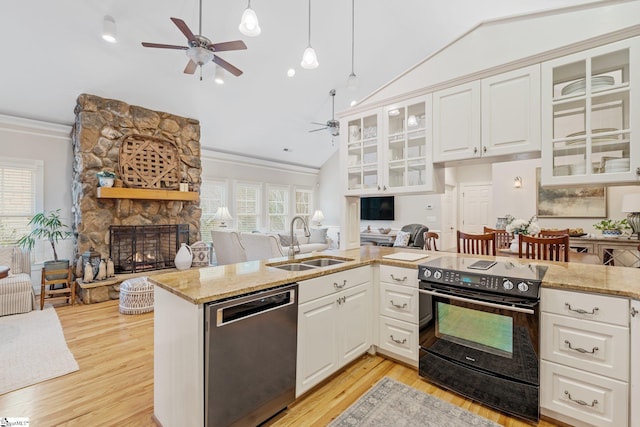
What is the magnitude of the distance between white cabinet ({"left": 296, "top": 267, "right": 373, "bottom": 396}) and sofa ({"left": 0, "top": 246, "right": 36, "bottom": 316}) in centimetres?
390

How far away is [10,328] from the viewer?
3.27 metres

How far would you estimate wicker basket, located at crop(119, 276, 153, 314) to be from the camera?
3807mm

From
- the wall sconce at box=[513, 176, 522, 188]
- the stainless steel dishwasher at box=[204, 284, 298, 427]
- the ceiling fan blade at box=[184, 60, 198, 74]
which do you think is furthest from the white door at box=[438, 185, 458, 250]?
the stainless steel dishwasher at box=[204, 284, 298, 427]

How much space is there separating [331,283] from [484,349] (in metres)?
1.10

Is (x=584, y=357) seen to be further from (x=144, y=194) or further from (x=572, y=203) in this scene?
(x=572, y=203)

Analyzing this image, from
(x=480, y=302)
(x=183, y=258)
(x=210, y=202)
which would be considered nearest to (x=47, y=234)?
(x=183, y=258)

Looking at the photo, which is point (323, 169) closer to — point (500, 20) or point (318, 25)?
point (318, 25)

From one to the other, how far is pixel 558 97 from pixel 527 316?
155 cm

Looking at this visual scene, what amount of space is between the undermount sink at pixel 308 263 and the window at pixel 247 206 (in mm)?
5193

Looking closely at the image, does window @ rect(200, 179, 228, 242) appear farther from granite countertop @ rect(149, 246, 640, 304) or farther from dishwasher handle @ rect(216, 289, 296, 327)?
dishwasher handle @ rect(216, 289, 296, 327)

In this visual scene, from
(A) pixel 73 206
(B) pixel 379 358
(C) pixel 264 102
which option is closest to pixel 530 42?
(B) pixel 379 358

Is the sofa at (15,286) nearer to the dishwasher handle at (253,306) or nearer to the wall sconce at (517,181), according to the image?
the dishwasher handle at (253,306)

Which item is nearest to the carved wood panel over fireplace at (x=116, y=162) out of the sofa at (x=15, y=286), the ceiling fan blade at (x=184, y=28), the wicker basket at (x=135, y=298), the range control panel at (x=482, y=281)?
the sofa at (x=15, y=286)

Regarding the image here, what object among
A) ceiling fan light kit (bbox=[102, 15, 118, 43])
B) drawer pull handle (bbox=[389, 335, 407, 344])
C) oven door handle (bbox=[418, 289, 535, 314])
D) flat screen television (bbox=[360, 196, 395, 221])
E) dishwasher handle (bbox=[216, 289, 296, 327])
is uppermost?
ceiling fan light kit (bbox=[102, 15, 118, 43])
